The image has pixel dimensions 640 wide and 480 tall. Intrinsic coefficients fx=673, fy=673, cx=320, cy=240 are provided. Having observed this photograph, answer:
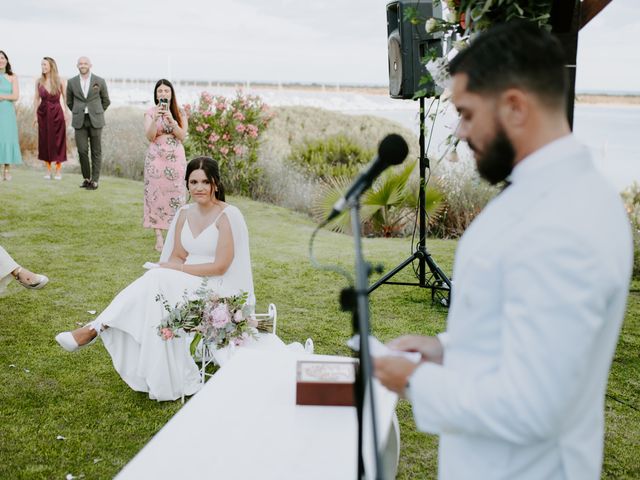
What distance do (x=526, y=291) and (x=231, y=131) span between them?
10.7m

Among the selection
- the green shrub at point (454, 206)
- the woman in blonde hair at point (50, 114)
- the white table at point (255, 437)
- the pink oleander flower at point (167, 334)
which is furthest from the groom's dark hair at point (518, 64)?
the woman in blonde hair at point (50, 114)

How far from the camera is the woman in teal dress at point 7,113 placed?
9.98 metres

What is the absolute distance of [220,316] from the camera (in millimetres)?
3598

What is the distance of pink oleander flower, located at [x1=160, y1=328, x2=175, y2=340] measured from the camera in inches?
144

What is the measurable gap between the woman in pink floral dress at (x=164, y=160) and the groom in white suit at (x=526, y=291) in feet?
20.6

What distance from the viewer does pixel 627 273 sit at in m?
1.13

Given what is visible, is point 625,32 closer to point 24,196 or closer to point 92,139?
point 92,139

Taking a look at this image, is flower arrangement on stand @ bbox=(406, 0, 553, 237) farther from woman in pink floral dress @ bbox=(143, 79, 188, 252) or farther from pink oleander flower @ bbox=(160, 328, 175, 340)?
woman in pink floral dress @ bbox=(143, 79, 188, 252)

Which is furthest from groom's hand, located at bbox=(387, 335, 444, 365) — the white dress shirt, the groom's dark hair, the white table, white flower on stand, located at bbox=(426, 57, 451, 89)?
the white dress shirt

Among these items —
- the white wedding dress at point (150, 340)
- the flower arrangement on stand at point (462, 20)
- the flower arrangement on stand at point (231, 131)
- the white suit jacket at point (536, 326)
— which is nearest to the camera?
the white suit jacket at point (536, 326)

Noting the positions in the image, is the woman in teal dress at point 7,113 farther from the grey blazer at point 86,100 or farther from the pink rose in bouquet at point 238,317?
the pink rose in bouquet at point 238,317

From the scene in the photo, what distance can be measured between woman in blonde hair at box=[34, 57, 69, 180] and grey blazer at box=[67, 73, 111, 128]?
65 centimetres

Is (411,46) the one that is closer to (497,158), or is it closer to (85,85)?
(497,158)

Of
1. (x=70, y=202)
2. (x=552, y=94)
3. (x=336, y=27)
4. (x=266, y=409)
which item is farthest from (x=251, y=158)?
(x=336, y=27)
